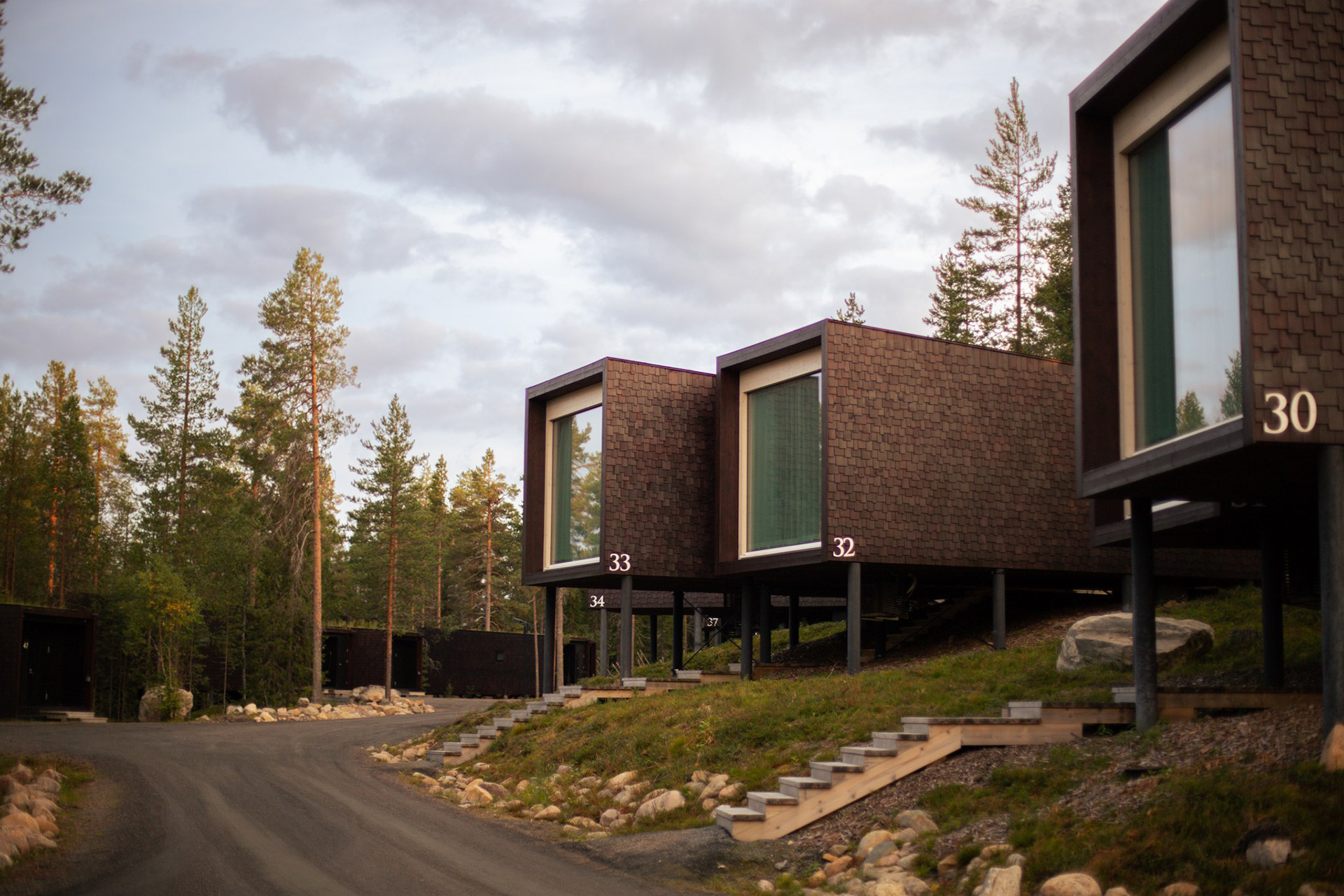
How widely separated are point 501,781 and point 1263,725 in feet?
36.3

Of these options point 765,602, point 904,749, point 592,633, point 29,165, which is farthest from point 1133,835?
point 592,633

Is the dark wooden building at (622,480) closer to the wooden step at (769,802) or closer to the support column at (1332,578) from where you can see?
the wooden step at (769,802)

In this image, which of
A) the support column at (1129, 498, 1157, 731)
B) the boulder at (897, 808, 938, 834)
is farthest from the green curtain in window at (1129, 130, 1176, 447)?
the boulder at (897, 808, 938, 834)

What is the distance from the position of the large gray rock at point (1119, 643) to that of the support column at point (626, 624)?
952 centimetres

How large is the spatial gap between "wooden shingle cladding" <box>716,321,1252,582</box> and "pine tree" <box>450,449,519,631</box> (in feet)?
123

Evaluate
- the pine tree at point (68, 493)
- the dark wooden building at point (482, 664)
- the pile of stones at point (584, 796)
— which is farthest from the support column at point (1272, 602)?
the pine tree at point (68, 493)

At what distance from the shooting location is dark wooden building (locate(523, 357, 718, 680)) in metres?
23.4

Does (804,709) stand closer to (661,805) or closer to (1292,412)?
(661,805)

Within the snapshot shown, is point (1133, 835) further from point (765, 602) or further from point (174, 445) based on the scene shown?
point (174, 445)

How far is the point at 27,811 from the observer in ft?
43.1

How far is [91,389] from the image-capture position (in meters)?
53.4

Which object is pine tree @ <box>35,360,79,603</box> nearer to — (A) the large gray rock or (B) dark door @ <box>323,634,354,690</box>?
(B) dark door @ <box>323,634,354,690</box>

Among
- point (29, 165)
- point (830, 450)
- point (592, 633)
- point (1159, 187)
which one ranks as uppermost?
point (29, 165)

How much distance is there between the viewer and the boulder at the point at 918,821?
10289 millimetres
